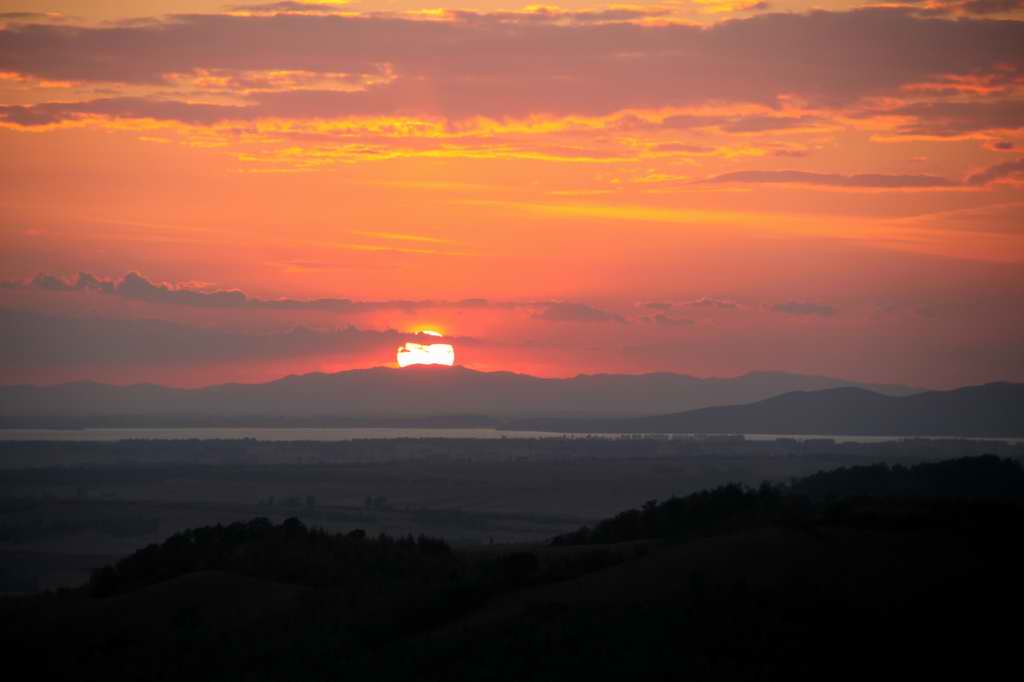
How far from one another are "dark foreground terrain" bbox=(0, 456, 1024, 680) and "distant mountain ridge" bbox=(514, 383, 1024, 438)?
132910 mm

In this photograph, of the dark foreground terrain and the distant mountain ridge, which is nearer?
the dark foreground terrain

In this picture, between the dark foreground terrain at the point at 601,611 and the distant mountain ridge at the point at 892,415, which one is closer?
the dark foreground terrain at the point at 601,611

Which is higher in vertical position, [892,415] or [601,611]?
[892,415]

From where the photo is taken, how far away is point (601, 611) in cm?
1825

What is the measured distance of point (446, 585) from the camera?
855 inches

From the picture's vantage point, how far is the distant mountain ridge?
154 metres

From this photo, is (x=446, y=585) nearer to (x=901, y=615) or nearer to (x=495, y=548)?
(x=901, y=615)

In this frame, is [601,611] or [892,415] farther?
[892,415]

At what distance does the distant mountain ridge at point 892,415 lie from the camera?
154125mm

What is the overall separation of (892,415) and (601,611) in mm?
160174

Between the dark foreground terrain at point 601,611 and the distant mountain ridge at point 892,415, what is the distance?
133m

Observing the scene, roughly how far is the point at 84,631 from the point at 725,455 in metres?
111

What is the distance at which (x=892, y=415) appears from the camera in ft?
560

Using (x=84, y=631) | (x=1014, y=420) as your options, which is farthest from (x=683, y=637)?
Result: (x=1014, y=420)
